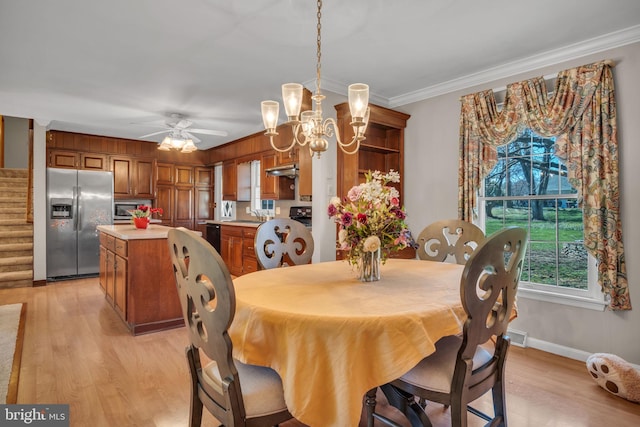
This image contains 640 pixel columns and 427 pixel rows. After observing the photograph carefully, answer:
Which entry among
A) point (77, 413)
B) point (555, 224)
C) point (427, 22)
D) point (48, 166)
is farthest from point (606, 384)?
point (48, 166)

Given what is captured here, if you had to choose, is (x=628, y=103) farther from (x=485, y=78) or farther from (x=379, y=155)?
(x=379, y=155)

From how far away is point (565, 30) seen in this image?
2607 mm

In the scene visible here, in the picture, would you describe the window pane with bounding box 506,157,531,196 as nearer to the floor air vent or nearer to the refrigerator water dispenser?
the floor air vent

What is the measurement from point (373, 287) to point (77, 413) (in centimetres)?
186

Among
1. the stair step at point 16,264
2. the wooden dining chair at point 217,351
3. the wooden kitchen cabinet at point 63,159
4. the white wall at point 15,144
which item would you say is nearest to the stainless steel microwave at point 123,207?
the wooden kitchen cabinet at point 63,159

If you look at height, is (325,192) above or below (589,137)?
below

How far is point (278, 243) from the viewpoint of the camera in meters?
2.44

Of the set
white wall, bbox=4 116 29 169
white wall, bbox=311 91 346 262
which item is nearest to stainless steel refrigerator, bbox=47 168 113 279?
white wall, bbox=4 116 29 169

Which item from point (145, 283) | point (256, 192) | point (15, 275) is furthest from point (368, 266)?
point (15, 275)

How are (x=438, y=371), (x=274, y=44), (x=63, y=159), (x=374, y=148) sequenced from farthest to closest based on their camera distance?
(x=63, y=159) < (x=374, y=148) < (x=274, y=44) < (x=438, y=371)

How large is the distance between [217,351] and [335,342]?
41cm

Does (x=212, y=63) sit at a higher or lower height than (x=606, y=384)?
higher

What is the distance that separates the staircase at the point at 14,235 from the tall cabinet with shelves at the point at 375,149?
4.96 meters

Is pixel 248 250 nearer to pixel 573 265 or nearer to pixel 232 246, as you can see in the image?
pixel 232 246
